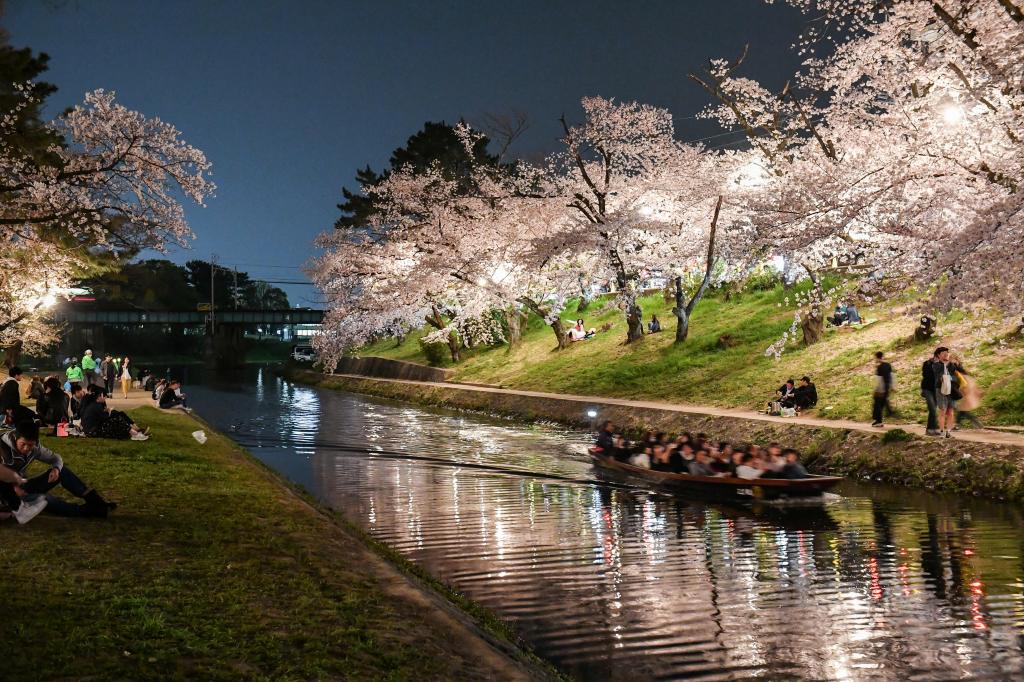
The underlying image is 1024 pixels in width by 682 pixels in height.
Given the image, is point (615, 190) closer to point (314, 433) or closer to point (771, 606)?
point (314, 433)

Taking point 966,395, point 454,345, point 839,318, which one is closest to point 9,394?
point 966,395

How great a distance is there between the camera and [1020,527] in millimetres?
13492

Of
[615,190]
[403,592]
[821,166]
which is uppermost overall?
[615,190]

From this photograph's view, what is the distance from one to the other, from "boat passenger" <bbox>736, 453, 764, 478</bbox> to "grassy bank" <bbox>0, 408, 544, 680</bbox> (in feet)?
26.8

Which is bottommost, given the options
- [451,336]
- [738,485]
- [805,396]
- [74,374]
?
[738,485]

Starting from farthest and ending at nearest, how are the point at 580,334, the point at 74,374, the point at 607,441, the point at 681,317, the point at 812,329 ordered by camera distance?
1. the point at 580,334
2. the point at 681,317
3. the point at 74,374
4. the point at 812,329
5. the point at 607,441

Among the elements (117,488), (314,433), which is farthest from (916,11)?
(314,433)

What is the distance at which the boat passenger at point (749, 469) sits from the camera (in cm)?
1608

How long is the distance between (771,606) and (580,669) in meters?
2.87

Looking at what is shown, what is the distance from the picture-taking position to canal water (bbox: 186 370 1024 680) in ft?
26.3

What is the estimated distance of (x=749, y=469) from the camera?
16172 millimetres

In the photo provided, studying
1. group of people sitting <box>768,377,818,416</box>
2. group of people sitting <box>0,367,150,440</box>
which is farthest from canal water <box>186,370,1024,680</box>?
group of people sitting <box>768,377,818,416</box>

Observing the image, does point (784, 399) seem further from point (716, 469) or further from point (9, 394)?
point (9, 394)

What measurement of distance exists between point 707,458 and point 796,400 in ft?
25.6
